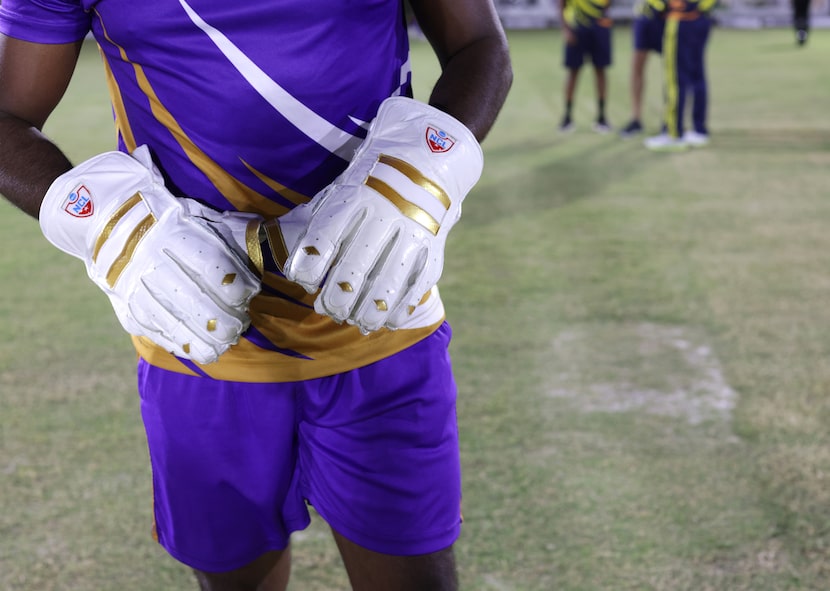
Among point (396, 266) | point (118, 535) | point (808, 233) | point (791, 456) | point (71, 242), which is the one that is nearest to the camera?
point (396, 266)

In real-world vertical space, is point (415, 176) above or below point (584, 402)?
above

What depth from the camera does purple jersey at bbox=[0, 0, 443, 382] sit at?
4.84 feet

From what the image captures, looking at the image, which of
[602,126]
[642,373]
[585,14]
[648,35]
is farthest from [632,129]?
[642,373]

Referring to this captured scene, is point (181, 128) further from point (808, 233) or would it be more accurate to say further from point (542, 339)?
point (808, 233)

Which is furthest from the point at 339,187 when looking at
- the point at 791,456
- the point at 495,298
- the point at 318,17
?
the point at 495,298

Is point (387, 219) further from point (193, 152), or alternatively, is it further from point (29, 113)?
point (29, 113)

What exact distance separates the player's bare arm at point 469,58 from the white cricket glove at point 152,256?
0.42m

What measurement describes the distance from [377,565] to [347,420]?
0.85 ft

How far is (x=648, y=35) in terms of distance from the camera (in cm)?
864

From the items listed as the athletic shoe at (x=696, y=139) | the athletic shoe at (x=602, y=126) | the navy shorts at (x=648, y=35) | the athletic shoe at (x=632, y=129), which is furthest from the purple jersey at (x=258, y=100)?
the athletic shoe at (x=602, y=126)

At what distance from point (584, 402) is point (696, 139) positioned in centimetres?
537

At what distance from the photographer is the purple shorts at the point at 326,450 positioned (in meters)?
1.61

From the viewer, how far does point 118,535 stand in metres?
2.65

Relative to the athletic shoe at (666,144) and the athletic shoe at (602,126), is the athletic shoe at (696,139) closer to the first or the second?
the athletic shoe at (666,144)
